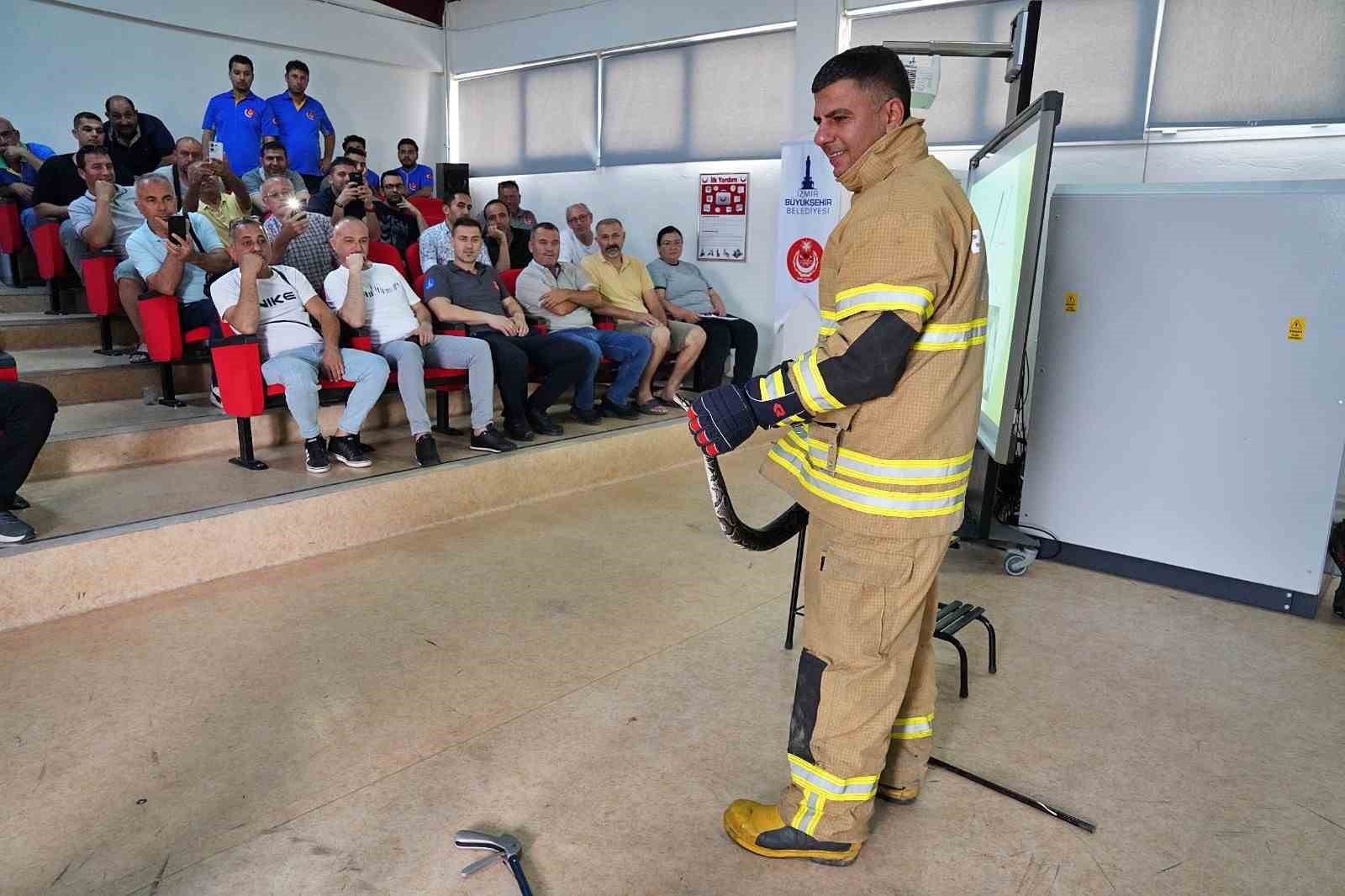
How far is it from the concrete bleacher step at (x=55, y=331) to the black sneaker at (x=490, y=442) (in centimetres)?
209

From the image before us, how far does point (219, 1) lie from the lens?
22.6 feet

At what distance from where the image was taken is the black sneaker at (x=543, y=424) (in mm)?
4484

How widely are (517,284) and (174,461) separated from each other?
2.08m

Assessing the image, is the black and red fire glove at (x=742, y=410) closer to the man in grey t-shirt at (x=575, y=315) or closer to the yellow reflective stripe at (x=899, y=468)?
the yellow reflective stripe at (x=899, y=468)

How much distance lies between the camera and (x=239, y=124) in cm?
625

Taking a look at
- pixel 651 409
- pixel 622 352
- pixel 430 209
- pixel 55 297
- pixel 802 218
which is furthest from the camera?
pixel 430 209

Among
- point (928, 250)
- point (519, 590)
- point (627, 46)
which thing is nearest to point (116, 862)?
point (519, 590)

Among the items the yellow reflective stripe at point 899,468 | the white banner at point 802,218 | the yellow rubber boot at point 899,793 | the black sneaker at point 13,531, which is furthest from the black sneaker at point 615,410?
the yellow reflective stripe at point 899,468

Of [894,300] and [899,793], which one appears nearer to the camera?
[894,300]

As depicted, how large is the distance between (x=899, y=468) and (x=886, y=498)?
6 cm

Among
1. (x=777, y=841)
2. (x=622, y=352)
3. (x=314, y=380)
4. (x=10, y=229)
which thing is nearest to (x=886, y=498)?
(x=777, y=841)

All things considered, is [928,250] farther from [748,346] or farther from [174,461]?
[748,346]

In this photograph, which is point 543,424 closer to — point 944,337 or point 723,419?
point 723,419

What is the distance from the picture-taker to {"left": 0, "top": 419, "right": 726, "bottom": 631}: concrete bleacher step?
2.66 meters
